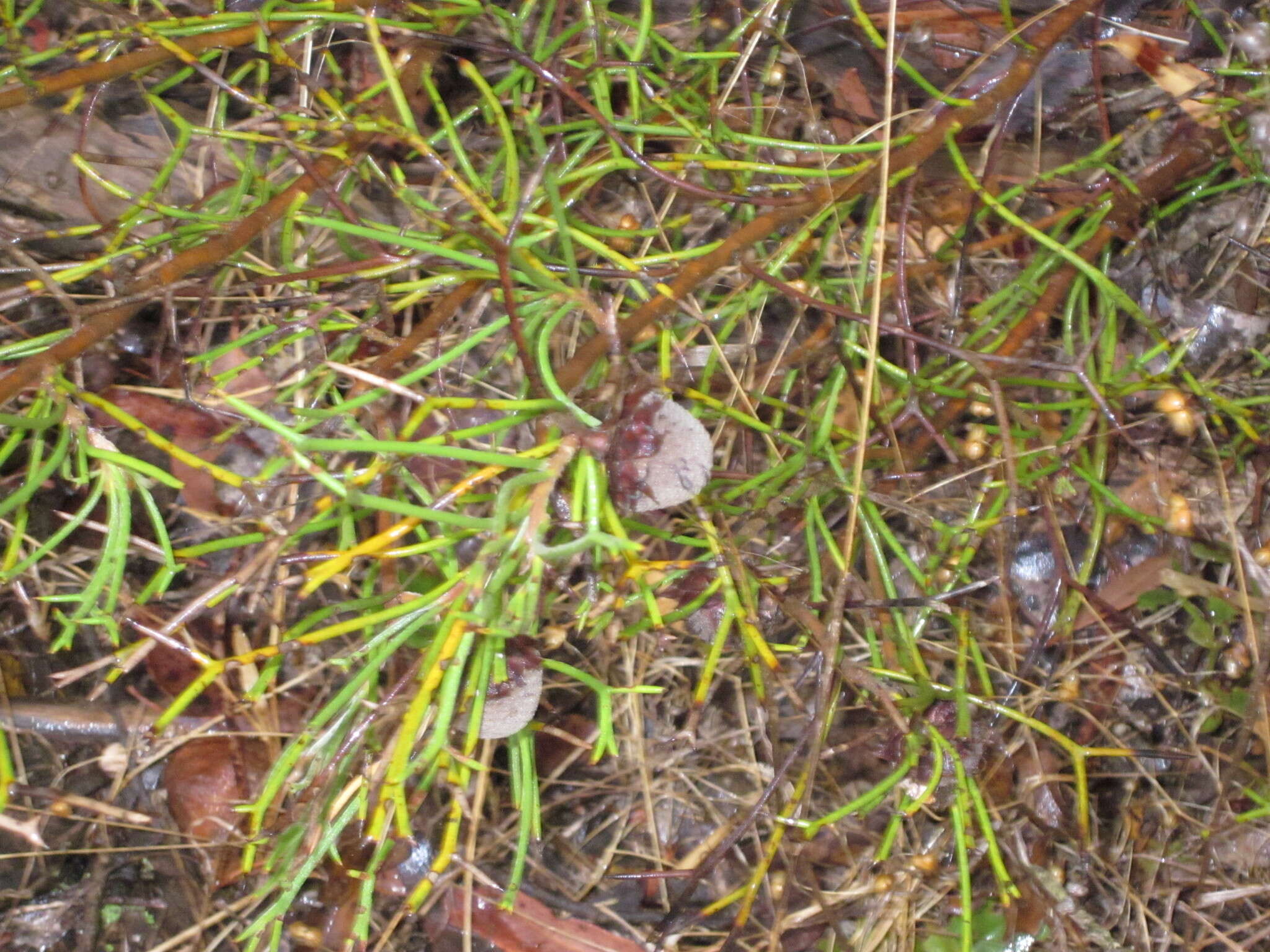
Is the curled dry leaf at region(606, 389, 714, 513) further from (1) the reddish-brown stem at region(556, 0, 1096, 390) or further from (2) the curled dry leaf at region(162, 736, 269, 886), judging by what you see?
(2) the curled dry leaf at region(162, 736, 269, 886)

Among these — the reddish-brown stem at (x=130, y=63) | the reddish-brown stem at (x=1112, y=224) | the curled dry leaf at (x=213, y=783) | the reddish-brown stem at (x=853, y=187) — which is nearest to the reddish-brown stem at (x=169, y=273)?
the reddish-brown stem at (x=130, y=63)

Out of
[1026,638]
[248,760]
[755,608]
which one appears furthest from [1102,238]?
[248,760]

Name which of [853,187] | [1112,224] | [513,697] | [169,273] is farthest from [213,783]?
[1112,224]

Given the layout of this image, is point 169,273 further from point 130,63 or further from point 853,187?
point 853,187

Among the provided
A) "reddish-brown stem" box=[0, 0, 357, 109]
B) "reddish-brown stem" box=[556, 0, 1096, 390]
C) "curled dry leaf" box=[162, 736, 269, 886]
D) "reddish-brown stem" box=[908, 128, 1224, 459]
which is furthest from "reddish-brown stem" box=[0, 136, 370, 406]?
"reddish-brown stem" box=[908, 128, 1224, 459]

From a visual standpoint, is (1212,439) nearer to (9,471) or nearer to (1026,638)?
(1026,638)
